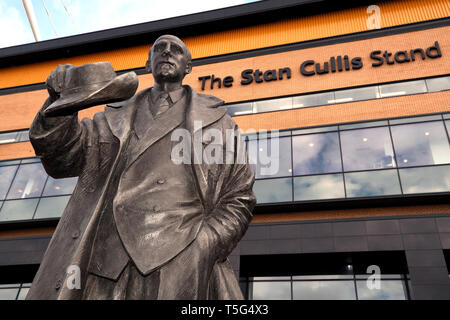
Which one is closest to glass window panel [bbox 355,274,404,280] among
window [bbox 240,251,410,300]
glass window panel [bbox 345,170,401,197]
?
window [bbox 240,251,410,300]

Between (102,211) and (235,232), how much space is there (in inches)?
30.9

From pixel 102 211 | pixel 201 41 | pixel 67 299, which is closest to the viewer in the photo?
pixel 67 299

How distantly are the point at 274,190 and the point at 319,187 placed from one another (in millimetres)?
1833

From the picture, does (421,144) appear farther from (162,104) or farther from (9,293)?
(9,293)

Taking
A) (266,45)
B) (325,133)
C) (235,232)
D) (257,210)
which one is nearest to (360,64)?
(325,133)

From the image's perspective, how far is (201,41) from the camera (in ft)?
72.5

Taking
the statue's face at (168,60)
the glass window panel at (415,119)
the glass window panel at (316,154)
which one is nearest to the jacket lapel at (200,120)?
the statue's face at (168,60)

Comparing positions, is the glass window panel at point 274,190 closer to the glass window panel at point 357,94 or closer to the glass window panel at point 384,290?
the glass window panel at point 384,290

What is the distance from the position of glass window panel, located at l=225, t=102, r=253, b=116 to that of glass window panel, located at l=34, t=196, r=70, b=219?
358 inches

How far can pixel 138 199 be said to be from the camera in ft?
6.73

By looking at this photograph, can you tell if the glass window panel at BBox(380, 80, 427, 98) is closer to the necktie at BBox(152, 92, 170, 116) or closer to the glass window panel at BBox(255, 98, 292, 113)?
the glass window panel at BBox(255, 98, 292, 113)

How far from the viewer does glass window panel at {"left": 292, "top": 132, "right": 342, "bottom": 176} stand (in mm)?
14914

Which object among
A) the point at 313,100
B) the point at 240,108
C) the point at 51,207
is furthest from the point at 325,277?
the point at 51,207

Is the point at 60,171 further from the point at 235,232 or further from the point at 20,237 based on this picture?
the point at 20,237
